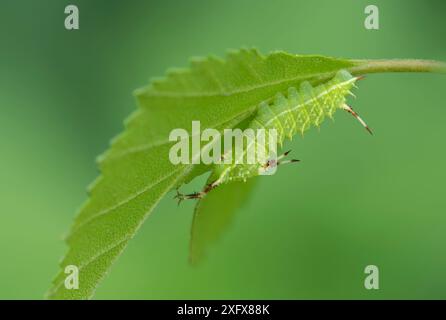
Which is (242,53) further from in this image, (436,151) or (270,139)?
(436,151)

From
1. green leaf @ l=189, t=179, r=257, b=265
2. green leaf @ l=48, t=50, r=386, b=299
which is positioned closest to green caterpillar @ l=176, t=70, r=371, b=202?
green leaf @ l=48, t=50, r=386, b=299

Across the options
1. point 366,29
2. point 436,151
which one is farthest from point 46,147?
point 436,151

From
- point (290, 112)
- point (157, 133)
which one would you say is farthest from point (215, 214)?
point (157, 133)

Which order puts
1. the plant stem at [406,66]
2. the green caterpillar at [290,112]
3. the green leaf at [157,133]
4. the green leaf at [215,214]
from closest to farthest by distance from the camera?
the green leaf at [157,133] → the plant stem at [406,66] → the green caterpillar at [290,112] → the green leaf at [215,214]

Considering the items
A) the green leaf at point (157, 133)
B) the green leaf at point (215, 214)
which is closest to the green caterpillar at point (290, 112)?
the green leaf at point (157, 133)

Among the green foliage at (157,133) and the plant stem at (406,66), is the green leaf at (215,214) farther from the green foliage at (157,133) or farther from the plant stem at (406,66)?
the plant stem at (406,66)

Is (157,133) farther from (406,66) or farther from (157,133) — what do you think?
(406,66)
